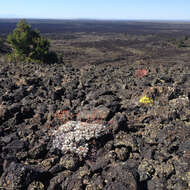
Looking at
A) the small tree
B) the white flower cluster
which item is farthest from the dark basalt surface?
the small tree

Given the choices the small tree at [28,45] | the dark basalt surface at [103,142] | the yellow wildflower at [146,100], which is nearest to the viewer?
the dark basalt surface at [103,142]

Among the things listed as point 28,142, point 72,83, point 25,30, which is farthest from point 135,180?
point 25,30

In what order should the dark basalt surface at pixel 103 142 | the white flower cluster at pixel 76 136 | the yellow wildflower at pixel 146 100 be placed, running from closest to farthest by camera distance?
the dark basalt surface at pixel 103 142, the white flower cluster at pixel 76 136, the yellow wildflower at pixel 146 100

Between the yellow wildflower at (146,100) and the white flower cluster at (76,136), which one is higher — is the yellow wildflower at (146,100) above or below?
above

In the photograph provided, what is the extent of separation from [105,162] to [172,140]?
175cm

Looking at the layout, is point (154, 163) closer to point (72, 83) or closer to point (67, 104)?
point (67, 104)

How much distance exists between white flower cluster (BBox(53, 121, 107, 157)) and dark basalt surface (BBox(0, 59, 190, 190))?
139 mm

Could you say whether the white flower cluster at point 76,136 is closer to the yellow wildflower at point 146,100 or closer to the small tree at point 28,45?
the yellow wildflower at point 146,100

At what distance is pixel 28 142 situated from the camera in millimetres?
6391

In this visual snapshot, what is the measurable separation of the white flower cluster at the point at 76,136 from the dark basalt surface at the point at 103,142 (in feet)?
0.46

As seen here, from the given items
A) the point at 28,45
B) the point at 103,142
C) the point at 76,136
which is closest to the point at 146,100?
the point at 103,142

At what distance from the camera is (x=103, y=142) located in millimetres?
6031

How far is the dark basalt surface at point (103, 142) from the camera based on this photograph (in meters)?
4.75

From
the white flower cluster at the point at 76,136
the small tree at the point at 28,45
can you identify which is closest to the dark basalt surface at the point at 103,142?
the white flower cluster at the point at 76,136
